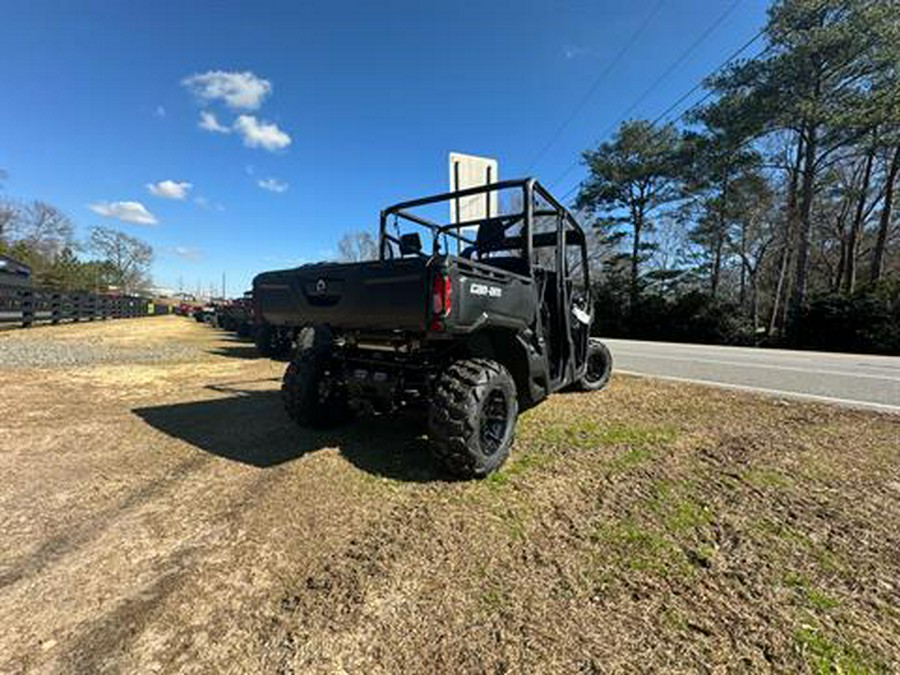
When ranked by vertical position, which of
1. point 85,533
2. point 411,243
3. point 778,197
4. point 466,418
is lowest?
point 85,533

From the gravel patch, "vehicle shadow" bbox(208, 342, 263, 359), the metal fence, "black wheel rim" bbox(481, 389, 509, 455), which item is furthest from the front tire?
the metal fence

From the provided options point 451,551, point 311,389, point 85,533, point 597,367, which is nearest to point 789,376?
point 597,367

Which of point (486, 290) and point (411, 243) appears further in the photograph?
point (411, 243)

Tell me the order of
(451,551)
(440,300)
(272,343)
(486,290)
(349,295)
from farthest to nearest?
1. (272,343)
2. (349,295)
3. (486,290)
4. (440,300)
5. (451,551)

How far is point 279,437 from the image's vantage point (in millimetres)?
4168

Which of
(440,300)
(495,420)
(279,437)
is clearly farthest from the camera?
(279,437)

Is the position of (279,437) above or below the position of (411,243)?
below

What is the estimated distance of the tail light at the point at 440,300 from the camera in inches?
107

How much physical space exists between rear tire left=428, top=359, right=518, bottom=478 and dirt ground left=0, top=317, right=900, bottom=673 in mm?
159

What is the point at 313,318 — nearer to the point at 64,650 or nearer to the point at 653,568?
the point at 64,650

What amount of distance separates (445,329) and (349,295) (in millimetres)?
915

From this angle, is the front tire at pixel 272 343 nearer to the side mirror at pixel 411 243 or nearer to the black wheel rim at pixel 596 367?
the side mirror at pixel 411 243

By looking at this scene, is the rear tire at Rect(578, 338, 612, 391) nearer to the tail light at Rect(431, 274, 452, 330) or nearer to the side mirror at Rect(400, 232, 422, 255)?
the side mirror at Rect(400, 232, 422, 255)

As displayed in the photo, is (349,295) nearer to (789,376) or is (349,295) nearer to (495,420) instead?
(495,420)
